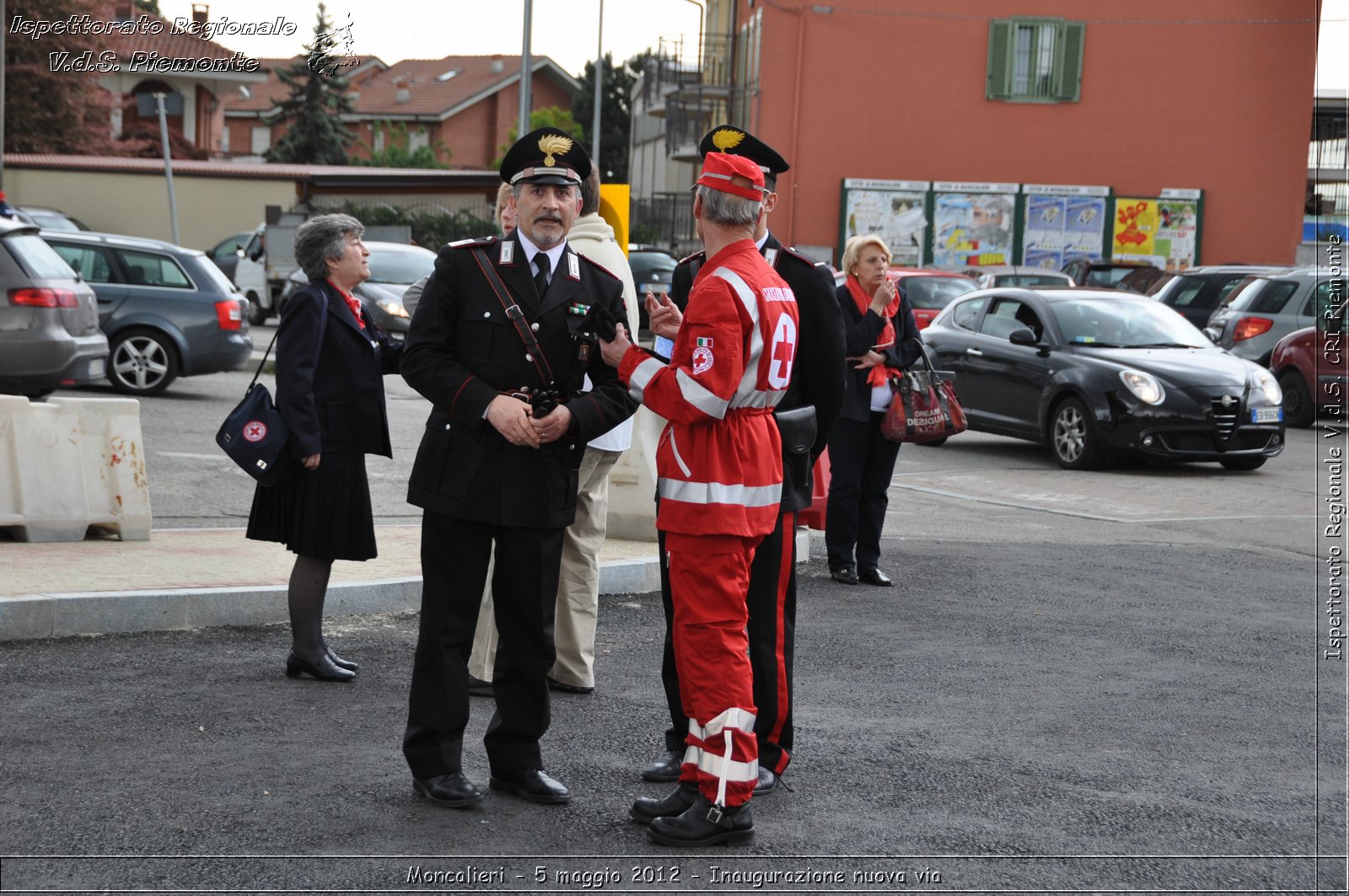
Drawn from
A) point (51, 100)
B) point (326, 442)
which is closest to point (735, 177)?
point (326, 442)

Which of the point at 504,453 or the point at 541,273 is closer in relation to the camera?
the point at 504,453

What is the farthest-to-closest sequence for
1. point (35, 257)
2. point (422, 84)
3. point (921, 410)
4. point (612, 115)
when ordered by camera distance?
1. point (422, 84)
2. point (612, 115)
3. point (35, 257)
4. point (921, 410)

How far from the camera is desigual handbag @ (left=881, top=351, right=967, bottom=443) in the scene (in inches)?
342

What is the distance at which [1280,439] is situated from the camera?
14.4 m

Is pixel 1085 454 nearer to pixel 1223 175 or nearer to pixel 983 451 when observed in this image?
pixel 983 451

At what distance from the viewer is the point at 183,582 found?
725 cm

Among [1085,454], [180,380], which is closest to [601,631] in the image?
[1085,454]

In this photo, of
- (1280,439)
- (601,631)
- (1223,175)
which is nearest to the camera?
(601,631)

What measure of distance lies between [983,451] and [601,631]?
375 inches

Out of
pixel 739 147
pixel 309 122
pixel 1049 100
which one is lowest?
pixel 739 147

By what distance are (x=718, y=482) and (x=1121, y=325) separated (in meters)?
11.6

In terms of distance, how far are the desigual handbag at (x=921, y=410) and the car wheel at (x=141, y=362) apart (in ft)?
33.2

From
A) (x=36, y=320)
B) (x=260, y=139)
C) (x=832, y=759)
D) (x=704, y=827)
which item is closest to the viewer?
(x=704, y=827)

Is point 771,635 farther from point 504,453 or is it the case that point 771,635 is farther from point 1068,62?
point 1068,62
